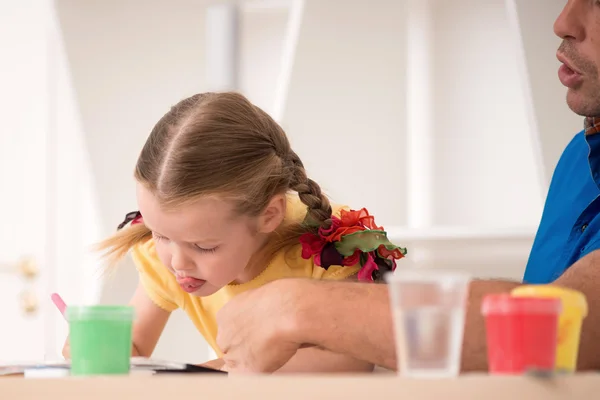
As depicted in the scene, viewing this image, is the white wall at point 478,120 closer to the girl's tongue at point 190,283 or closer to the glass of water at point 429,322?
the girl's tongue at point 190,283

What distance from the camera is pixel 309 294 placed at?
101 centimetres

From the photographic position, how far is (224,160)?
4.84 ft

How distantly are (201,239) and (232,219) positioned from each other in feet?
0.26

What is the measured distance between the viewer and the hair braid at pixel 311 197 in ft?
5.24

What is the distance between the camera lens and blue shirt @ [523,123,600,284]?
4.75ft

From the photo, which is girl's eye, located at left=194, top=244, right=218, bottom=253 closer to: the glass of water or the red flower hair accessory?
the red flower hair accessory

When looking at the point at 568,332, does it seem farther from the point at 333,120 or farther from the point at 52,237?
the point at 52,237

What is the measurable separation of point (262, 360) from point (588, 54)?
0.78 m

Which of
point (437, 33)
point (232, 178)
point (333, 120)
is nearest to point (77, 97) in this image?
point (333, 120)

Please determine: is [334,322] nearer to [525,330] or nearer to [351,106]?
[525,330]

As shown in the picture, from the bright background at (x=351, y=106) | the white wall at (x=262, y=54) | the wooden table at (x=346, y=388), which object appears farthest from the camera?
the white wall at (x=262, y=54)

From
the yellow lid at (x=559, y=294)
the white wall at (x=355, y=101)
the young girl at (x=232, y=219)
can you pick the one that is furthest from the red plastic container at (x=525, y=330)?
the white wall at (x=355, y=101)

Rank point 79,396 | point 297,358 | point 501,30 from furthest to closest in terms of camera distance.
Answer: point 501,30, point 297,358, point 79,396

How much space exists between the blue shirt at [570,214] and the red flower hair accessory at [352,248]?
0.27m
